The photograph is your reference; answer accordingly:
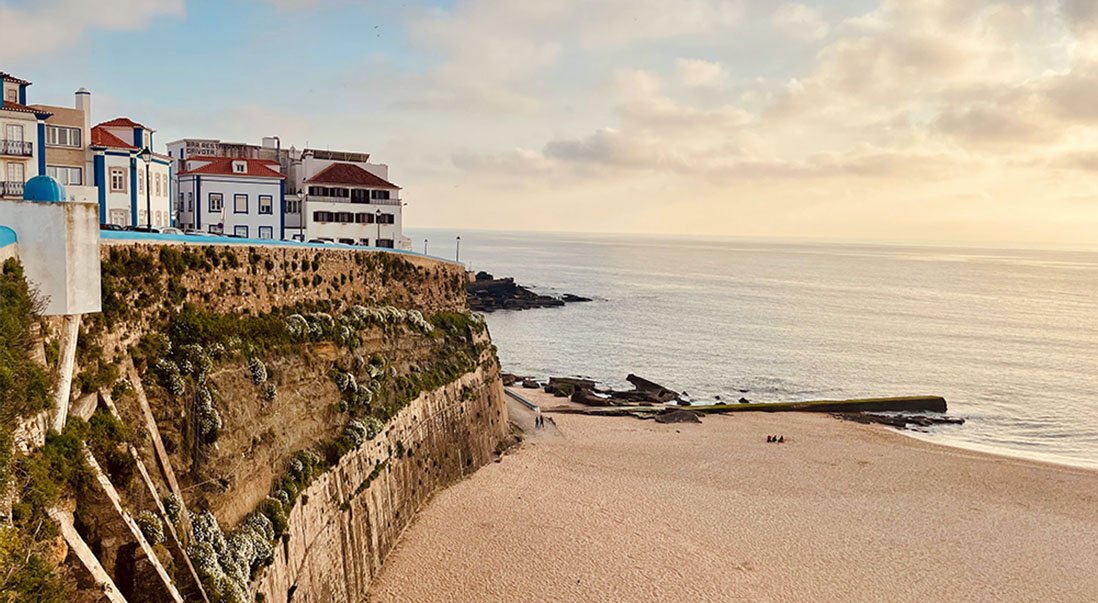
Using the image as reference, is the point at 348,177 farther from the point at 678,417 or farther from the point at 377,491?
the point at 377,491

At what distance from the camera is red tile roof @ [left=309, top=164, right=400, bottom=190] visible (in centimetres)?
4721

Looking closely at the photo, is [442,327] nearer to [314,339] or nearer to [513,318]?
[314,339]

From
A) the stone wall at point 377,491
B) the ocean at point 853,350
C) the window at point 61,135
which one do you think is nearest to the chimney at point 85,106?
the window at point 61,135

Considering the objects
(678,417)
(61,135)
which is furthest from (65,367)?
(678,417)

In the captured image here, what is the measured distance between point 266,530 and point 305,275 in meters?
10.1

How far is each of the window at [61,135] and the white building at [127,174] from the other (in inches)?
29.3

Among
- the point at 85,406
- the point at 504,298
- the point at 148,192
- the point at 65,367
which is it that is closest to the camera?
the point at 65,367

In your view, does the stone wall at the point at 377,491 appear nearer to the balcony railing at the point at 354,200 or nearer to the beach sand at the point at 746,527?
the beach sand at the point at 746,527

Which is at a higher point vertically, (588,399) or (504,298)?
(504,298)

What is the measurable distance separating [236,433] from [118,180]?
20545 millimetres

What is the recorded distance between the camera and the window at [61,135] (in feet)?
107

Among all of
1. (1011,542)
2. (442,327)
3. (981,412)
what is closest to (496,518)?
(442,327)

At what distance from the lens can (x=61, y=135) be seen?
32750 mm

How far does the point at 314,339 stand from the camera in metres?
24.9
